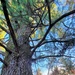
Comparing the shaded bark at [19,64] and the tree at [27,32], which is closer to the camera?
the tree at [27,32]

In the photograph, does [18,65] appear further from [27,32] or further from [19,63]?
[27,32]

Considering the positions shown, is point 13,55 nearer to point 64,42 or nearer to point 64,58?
point 64,42

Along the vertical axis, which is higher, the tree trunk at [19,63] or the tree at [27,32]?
the tree at [27,32]

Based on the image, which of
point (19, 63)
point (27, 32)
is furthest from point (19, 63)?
point (27, 32)

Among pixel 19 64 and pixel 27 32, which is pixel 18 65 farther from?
pixel 27 32

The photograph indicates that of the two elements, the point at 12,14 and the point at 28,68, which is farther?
the point at 28,68

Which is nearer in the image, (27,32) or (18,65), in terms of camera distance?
(18,65)

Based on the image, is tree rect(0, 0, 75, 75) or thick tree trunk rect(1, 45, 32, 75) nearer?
tree rect(0, 0, 75, 75)

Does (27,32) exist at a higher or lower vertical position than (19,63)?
higher

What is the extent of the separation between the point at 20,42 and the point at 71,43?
2.87ft

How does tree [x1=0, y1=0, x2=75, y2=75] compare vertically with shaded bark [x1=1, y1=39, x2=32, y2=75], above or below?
above

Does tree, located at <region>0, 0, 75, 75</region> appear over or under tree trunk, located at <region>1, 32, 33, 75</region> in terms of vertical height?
over

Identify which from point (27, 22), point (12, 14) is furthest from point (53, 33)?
point (12, 14)

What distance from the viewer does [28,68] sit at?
9.16 ft
